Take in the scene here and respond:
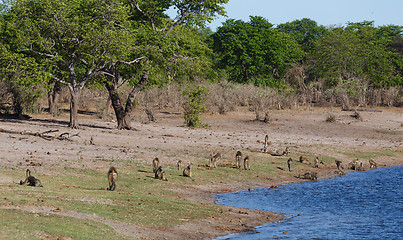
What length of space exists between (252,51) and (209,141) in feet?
166

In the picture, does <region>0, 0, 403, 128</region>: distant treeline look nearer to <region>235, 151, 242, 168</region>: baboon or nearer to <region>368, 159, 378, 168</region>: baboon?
<region>235, 151, 242, 168</region>: baboon

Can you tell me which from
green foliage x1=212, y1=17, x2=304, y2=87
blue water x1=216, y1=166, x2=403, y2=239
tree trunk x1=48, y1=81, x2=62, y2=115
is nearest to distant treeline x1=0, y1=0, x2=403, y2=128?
tree trunk x1=48, y1=81, x2=62, y2=115

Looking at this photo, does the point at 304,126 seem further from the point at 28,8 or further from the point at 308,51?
the point at 308,51

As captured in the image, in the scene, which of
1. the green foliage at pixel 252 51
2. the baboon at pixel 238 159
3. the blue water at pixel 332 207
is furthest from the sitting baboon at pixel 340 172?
the green foliage at pixel 252 51

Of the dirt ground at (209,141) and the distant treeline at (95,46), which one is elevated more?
the distant treeline at (95,46)

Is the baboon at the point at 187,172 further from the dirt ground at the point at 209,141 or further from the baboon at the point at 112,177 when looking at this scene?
the baboon at the point at 112,177

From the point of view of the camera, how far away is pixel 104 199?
56.7 ft

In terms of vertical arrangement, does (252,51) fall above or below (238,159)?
above

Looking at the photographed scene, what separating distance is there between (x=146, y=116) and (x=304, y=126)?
14.9 meters

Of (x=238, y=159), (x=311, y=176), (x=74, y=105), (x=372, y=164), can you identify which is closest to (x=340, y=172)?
(x=311, y=176)

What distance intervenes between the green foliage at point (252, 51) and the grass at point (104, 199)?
196 feet

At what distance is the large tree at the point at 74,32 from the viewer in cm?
3578

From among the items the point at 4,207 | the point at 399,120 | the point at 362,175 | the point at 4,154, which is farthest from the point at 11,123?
the point at 399,120

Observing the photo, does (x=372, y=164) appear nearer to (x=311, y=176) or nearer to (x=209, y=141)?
(x=311, y=176)
